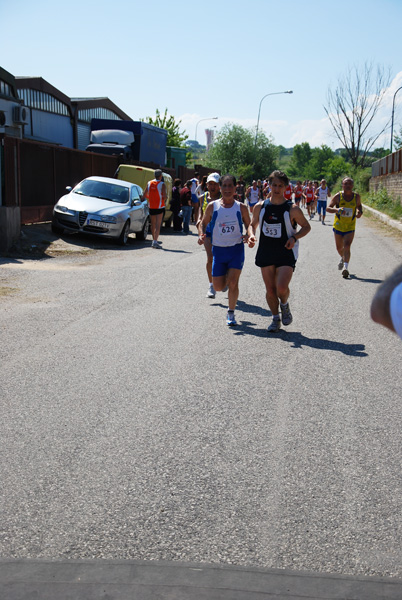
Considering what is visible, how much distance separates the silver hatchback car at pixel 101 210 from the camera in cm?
1808

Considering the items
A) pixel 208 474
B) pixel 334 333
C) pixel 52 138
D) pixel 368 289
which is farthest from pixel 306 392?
pixel 52 138

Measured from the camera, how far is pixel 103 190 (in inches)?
766

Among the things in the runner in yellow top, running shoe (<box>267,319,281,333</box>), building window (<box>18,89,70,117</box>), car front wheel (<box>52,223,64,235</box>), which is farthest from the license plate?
building window (<box>18,89,70,117</box>)

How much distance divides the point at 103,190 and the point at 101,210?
1450 mm

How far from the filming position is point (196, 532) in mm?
3436

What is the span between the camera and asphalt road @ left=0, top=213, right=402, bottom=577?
3.38 m

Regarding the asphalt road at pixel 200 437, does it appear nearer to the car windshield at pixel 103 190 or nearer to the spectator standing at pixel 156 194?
the spectator standing at pixel 156 194

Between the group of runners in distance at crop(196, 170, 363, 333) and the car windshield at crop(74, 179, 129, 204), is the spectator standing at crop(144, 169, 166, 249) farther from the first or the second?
the group of runners in distance at crop(196, 170, 363, 333)

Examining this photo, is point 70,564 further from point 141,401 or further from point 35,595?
point 141,401

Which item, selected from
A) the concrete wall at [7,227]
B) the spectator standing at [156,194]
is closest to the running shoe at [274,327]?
the concrete wall at [7,227]

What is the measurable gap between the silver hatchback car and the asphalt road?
8419 mm

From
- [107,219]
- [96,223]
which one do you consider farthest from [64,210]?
[107,219]

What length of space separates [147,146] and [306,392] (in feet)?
90.1

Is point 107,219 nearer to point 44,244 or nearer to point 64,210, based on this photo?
point 64,210
